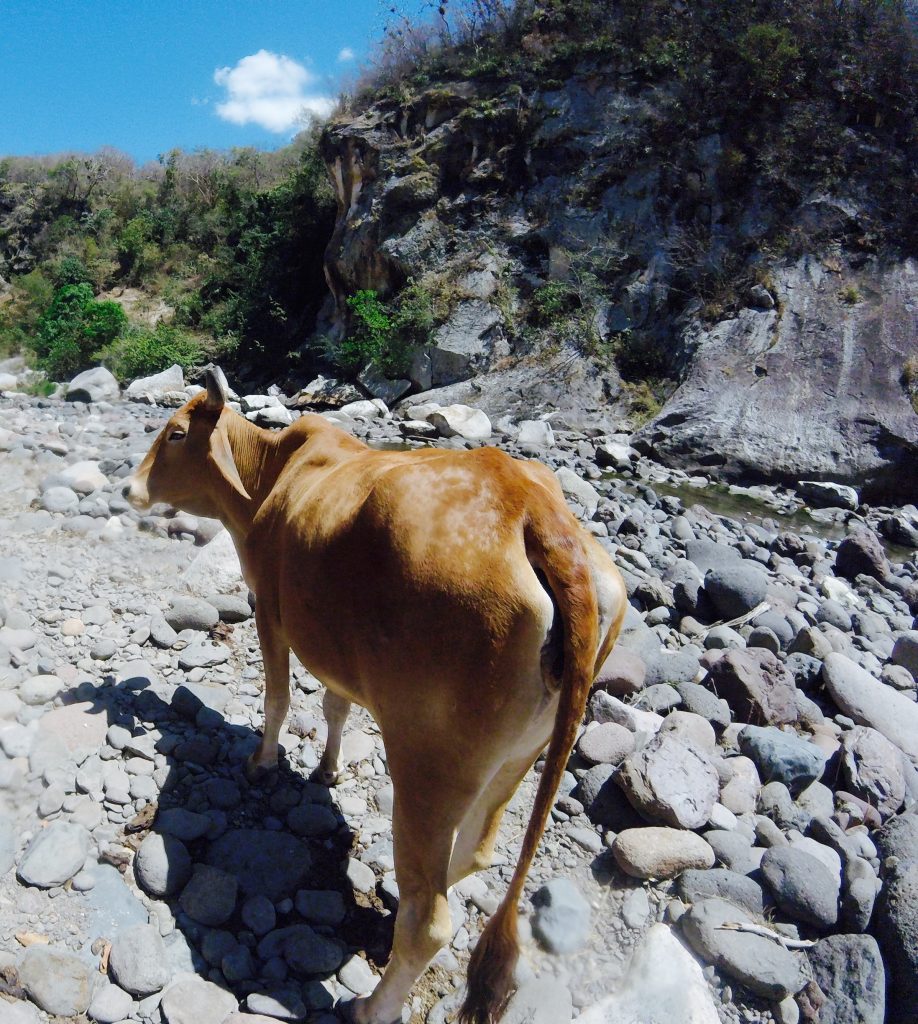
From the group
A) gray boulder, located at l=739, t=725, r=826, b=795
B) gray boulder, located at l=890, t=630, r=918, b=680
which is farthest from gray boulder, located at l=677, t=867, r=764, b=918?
gray boulder, located at l=890, t=630, r=918, b=680

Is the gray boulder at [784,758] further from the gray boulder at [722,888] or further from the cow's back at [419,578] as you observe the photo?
the cow's back at [419,578]

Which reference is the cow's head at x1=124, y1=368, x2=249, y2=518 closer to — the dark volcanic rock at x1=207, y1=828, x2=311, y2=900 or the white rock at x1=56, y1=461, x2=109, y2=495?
the dark volcanic rock at x1=207, y1=828, x2=311, y2=900

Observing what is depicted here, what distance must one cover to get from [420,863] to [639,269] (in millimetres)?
22514

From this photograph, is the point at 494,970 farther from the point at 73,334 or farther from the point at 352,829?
the point at 73,334

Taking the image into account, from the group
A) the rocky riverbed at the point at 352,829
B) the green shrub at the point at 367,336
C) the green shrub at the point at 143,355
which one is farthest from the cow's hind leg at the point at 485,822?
the green shrub at the point at 143,355

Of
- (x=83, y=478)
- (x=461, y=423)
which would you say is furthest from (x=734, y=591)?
(x=461, y=423)

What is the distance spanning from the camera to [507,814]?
398 centimetres

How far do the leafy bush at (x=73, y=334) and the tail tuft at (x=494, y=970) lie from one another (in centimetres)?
2462

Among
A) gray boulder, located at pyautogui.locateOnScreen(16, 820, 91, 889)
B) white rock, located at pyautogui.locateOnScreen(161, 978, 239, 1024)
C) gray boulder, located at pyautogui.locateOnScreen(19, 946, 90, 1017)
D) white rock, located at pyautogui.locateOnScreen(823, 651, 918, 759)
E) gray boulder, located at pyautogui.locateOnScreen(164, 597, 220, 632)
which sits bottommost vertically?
white rock, located at pyautogui.locateOnScreen(823, 651, 918, 759)

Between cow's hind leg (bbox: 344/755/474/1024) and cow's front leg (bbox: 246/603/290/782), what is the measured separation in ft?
4.58

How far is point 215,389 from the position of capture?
4.62 meters

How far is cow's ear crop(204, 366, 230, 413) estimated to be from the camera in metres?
4.55

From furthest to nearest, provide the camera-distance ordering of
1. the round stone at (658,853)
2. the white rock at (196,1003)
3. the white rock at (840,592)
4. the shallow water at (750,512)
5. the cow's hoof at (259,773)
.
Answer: the shallow water at (750,512), the white rock at (840,592), the cow's hoof at (259,773), the round stone at (658,853), the white rock at (196,1003)

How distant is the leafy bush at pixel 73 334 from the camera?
23281 millimetres
